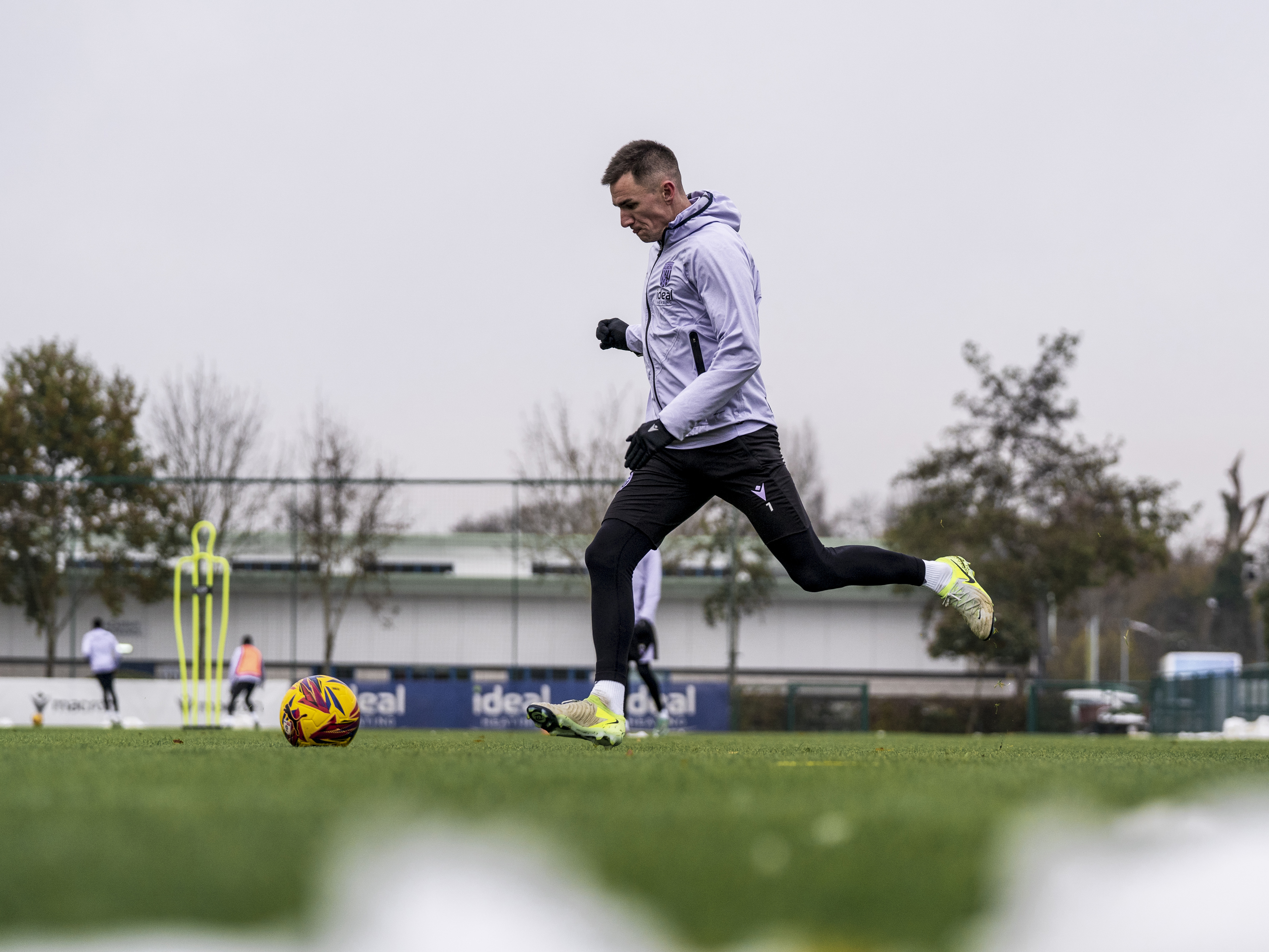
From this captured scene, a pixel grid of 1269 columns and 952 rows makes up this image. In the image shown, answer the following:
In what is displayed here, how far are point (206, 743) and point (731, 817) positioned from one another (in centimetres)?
503

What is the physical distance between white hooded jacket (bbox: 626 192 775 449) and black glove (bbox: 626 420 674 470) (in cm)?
3

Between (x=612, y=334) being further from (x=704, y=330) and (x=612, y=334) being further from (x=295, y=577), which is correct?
(x=295, y=577)

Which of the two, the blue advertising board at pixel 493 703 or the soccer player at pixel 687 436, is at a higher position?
the soccer player at pixel 687 436

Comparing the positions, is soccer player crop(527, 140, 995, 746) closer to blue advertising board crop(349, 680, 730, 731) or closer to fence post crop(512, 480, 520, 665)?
Answer: blue advertising board crop(349, 680, 730, 731)

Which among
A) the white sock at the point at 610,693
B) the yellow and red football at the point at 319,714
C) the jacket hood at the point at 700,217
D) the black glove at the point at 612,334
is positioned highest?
the jacket hood at the point at 700,217

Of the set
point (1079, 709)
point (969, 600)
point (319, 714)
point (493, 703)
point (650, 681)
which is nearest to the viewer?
point (969, 600)

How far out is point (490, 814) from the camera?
237cm

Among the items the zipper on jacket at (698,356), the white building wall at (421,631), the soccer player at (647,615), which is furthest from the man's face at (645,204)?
the white building wall at (421,631)

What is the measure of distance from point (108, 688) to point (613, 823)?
20569mm

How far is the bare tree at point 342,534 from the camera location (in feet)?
77.6

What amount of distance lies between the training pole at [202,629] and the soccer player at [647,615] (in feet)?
13.2

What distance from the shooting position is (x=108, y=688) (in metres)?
20.8

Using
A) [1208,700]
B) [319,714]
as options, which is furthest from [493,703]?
[319,714]

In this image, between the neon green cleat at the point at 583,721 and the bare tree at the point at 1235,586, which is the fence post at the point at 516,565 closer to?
the neon green cleat at the point at 583,721
